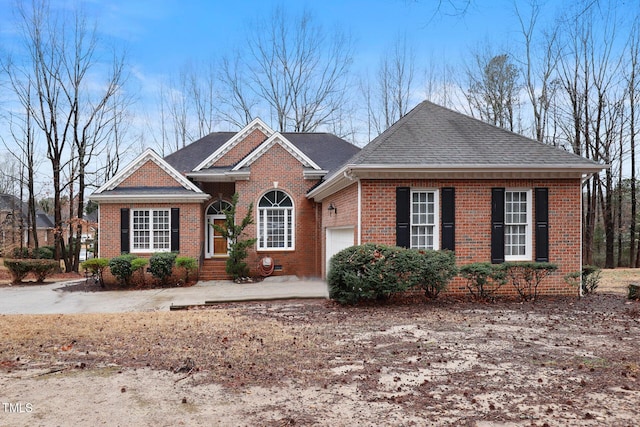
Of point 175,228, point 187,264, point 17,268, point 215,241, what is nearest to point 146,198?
point 175,228

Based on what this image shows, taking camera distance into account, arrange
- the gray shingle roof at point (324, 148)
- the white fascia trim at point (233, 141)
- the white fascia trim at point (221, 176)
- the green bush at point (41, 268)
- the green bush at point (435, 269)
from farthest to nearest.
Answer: the gray shingle roof at point (324, 148), the white fascia trim at point (233, 141), the green bush at point (41, 268), the white fascia trim at point (221, 176), the green bush at point (435, 269)

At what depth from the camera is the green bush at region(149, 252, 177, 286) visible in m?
15.6

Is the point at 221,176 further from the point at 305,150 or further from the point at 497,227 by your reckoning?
the point at 497,227

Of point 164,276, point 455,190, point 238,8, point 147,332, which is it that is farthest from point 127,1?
point 164,276

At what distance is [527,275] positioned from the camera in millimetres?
10938

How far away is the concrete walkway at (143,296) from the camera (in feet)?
38.0

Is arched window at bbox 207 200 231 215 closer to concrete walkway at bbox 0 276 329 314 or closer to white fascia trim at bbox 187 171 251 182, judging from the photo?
white fascia trim at bbox 187 171 251 182

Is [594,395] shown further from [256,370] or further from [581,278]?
[581,278]

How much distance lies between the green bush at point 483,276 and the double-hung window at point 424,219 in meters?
1.19

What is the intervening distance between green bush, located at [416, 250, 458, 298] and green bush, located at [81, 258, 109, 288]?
11099mm

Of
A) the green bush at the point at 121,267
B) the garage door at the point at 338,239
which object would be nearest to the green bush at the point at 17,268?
the green bush at the point at 121,267

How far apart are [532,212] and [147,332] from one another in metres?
9.64

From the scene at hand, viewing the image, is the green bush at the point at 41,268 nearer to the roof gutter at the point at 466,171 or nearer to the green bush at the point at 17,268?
the green bush at the point at 17,268

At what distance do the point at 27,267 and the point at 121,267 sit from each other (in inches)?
189
